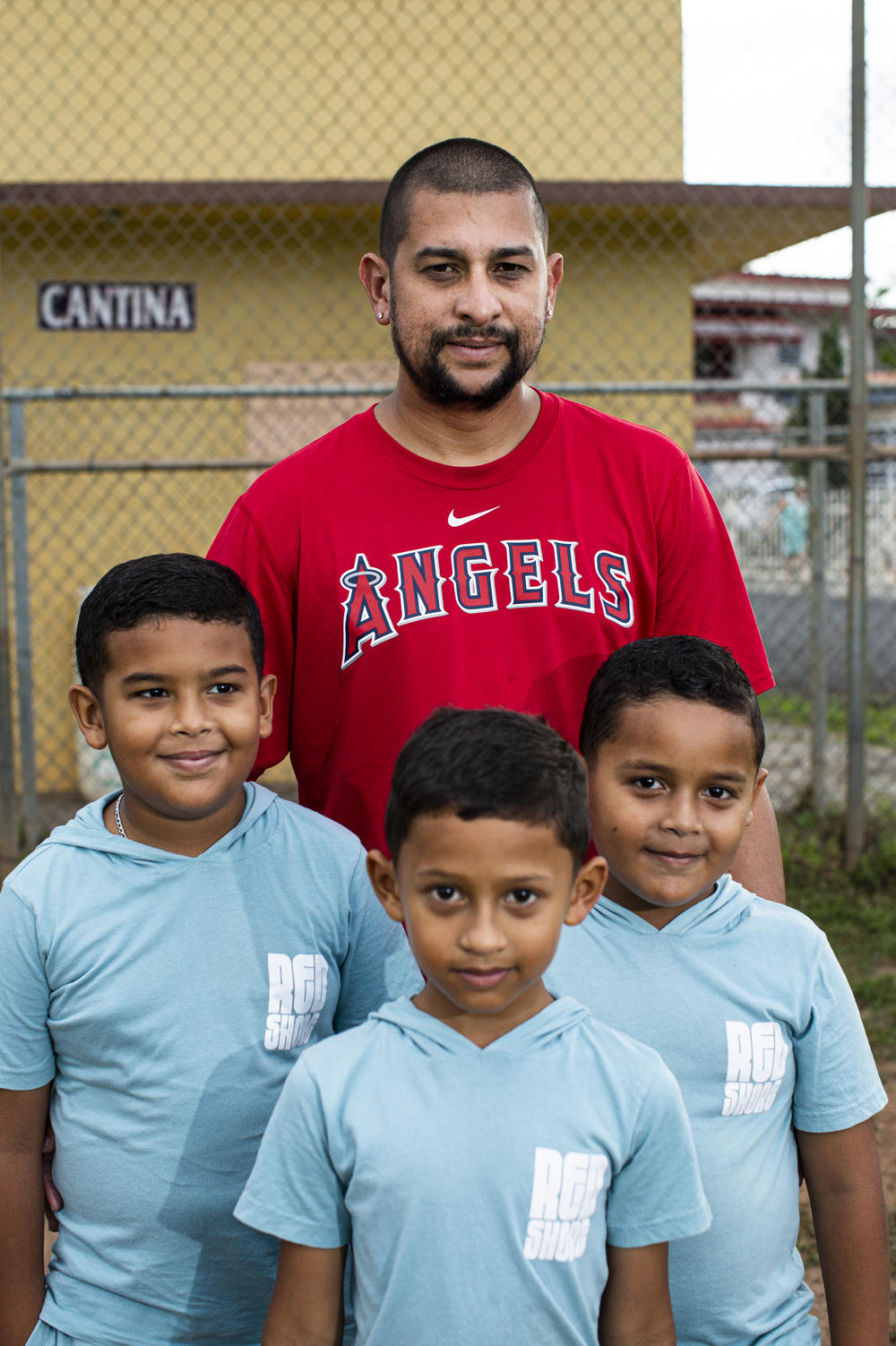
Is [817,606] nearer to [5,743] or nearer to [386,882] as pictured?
[5,743]

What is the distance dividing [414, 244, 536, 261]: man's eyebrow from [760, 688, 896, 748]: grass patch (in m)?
7.51

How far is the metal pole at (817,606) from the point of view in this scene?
580 cm

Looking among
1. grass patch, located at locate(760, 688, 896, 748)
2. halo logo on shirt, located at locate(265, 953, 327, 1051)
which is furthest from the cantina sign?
halo logo on shirt, located at locate(265, 953, 327, 1051)

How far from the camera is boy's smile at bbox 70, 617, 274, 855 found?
1672mm

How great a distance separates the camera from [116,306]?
24.0ft

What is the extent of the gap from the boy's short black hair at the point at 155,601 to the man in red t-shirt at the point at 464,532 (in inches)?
7.8

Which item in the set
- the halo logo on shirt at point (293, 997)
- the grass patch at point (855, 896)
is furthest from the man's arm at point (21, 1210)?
the grass patch at point (855, 896)

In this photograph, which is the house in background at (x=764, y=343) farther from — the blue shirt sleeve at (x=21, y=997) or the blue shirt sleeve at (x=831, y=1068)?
the blue shirt sleeve at (x=21, y=997)

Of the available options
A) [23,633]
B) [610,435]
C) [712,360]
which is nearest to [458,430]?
[610,435]

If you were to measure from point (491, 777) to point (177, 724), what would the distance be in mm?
489

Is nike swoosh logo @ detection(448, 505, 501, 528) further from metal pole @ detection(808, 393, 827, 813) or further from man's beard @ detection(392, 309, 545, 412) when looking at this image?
metal pole @ detection(808, 393, 827, 813)

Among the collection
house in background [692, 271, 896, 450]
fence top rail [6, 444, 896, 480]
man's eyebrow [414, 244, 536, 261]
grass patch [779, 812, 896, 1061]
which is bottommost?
grass patch [779, 812, 896, 1061]

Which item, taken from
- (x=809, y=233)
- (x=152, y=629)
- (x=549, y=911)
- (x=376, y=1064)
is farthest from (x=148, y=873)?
(x=809, y=233)

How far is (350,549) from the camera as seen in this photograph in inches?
77.5
